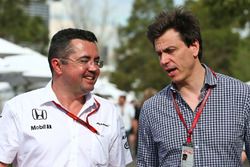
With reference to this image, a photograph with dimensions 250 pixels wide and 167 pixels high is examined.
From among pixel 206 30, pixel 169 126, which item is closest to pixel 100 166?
pixel 169 126

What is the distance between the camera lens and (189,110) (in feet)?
13.2

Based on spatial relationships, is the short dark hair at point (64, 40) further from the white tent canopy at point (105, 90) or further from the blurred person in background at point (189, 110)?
the white tent canopy at point (105, 90)

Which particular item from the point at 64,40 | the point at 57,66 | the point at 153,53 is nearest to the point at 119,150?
the point at 57,66

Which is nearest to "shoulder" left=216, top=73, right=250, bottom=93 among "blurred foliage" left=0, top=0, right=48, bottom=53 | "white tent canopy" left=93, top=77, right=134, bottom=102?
"white tent canopy" left=93, top=77, right=134, bottom=102

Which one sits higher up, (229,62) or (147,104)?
(229,62)

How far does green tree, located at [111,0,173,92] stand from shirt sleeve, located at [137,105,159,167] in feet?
182

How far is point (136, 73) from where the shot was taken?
64.4 m

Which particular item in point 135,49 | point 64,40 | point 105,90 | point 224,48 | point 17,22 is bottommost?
point 64,40

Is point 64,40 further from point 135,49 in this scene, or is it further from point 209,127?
point 135,49

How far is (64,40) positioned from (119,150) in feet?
2.66

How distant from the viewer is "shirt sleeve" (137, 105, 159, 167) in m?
4.23

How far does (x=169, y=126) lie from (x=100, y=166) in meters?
0.51

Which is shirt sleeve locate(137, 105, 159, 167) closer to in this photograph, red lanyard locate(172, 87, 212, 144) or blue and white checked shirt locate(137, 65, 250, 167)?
blue and white checked shirt locate(137, 65, 250, 167)

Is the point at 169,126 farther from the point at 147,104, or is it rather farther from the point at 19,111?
the point at 19,111
